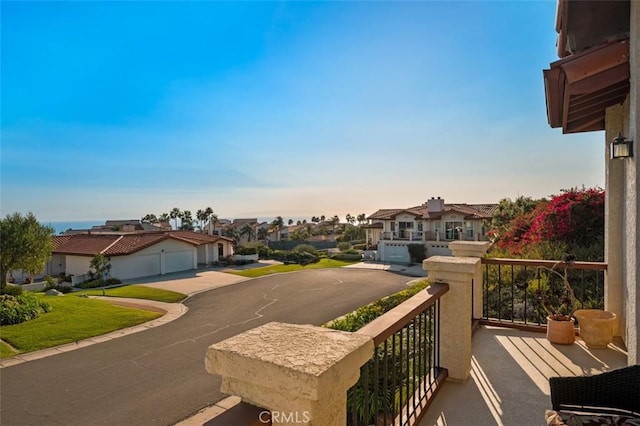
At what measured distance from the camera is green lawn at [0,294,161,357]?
35.9 feet

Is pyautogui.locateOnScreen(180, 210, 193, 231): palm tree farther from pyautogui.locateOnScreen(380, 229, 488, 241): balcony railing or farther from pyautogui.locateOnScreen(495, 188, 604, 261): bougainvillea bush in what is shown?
pyautogui.locateOnScreen(495, 188, 604, 261): bougainvillea bush

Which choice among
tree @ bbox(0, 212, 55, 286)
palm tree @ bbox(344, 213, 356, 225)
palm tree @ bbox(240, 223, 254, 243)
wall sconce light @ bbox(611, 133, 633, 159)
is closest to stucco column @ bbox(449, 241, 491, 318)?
wall sconce light @ bbox(611, 133, 633, 159)

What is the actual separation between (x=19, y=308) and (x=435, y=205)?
105 feet

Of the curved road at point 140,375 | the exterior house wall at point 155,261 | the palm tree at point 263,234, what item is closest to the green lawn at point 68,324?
the curved road at point 140,375

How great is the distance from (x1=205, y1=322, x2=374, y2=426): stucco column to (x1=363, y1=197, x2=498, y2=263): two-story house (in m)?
32.2

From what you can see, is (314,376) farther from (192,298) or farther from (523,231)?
(192,298)

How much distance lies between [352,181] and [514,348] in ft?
85.5

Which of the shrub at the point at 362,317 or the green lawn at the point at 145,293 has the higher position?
the shrub at the point at 362,317

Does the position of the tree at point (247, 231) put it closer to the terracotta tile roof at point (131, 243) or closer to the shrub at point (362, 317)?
the terracotta tile roof at point (131, 243)

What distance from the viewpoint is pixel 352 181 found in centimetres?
3002

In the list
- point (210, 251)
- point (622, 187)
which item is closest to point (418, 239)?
point (210, 251)

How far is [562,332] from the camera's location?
175 inches

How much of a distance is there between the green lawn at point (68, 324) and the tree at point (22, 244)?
213 inches

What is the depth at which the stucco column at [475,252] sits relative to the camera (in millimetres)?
4922
